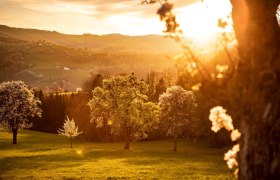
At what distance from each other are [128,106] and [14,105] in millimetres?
27943

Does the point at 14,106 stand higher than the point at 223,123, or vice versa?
the point at 223,123

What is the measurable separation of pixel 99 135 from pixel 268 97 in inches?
4167

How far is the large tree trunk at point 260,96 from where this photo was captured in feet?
24.0

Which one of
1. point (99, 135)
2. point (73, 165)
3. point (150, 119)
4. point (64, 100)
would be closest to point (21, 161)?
point (73, 165)

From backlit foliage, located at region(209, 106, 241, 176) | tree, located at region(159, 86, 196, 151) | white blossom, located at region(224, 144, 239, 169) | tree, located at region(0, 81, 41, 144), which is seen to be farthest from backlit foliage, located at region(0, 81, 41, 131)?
backlit foliage, located at region(209, 106, 241, 176)

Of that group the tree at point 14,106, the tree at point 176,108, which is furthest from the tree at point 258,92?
the tree at point 14,106

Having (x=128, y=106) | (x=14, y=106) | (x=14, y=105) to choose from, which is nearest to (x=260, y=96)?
(x=128, y=106)

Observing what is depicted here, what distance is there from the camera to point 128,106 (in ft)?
268

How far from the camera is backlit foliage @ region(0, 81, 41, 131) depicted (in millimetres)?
91625

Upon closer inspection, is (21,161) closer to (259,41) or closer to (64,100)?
(259,41)

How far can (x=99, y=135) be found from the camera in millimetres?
111688

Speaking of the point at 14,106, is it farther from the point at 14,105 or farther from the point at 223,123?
the point at 223,123

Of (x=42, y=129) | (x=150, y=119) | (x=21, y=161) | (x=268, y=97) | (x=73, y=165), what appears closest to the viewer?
(x=268, y=97)

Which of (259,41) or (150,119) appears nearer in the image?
(259,41)
